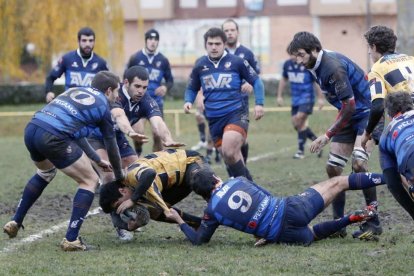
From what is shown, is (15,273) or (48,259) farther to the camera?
(48,259)

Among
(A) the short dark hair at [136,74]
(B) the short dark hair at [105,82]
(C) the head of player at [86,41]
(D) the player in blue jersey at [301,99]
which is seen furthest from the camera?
(D) the player in blue jersey at [301,99]

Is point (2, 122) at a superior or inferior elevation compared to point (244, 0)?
inferior

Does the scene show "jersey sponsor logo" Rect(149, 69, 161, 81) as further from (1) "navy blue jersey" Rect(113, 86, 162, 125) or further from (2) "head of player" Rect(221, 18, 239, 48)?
(1) "navy blue jersey" Rect(113, 86, 162, 125)

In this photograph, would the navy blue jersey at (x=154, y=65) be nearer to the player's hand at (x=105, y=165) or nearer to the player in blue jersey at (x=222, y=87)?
the player in blue jersey at (x=222, y=87)

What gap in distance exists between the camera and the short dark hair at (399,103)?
6634mm

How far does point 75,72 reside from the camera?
13211 mm

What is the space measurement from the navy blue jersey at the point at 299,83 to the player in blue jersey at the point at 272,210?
9.32 meters

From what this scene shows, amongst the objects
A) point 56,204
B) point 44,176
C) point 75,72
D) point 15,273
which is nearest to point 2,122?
point 75,72

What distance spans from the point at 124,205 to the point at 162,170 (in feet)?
1.61

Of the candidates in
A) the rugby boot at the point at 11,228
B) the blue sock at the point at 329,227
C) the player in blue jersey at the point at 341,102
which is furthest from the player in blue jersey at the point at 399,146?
the rugby boot at the point at 11,228

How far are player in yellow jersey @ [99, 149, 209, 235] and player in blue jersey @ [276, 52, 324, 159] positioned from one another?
847 cm

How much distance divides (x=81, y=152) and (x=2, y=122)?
768 inches

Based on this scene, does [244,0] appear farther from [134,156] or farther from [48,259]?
[48,259]

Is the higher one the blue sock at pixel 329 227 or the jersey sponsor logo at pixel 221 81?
the jersey sponsor logo at pixel 221 81
